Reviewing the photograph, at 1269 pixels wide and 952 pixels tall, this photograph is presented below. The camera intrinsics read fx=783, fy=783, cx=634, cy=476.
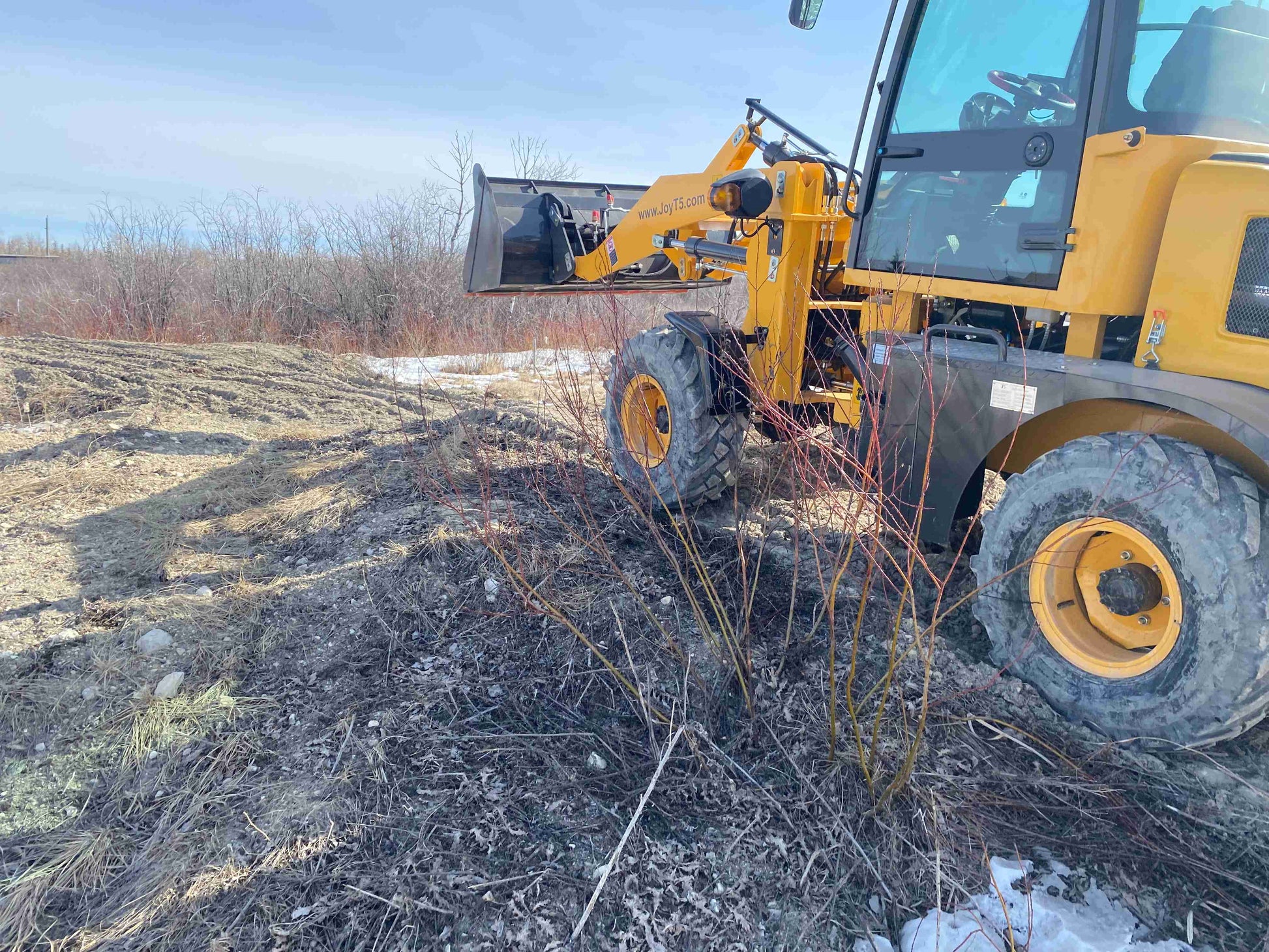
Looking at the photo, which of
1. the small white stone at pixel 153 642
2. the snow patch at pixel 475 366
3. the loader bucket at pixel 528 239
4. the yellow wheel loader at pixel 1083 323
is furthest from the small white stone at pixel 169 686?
the snow patch at pixel 475 366

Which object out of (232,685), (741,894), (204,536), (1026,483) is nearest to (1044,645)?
(1026,483)

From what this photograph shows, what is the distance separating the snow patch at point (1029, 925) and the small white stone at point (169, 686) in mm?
2594

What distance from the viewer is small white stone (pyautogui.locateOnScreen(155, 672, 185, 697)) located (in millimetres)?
3021

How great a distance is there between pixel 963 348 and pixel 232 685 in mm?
3252

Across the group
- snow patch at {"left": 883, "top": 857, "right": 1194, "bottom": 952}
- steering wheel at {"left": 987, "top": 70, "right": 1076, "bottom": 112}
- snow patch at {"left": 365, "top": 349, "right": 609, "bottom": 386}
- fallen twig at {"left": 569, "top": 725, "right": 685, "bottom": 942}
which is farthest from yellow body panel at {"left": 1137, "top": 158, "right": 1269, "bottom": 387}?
snow patch at {"left": 365, "top": 349, "right": 609, "bottom": 386}

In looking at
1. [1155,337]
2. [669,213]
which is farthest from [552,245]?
[1155,337]

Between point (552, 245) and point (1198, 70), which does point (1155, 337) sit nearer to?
point (1198, 70)

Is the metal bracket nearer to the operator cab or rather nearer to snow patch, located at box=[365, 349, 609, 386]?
the operator cab

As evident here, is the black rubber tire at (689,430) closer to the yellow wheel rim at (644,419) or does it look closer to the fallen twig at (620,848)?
the yellow wheel rim at (644,419)

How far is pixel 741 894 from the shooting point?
2180mm

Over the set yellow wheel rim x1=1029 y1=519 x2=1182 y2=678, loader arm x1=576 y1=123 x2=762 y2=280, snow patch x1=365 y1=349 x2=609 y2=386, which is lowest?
snow patch x1=365 y1=349 x2=609 y2=386

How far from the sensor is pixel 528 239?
19.8 feet

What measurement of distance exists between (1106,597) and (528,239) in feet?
15.3

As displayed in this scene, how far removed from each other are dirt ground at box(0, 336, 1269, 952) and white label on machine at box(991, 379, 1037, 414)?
3.42 ft
